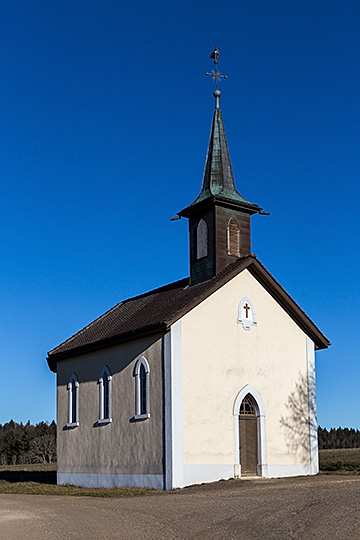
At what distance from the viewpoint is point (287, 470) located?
24.6m

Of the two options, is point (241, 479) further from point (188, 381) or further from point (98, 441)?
point (98, 441)

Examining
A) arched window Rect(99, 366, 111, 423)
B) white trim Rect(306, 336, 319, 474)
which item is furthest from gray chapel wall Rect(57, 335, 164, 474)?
white trim Rect(306, 336, 319, 474)

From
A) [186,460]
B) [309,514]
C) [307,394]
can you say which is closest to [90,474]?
[186,460]

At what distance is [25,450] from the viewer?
229ft

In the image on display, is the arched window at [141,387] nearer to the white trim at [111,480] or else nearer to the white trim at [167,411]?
the white trim at [167,411]

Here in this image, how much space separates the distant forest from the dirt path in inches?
1753

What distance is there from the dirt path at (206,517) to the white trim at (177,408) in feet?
11.5

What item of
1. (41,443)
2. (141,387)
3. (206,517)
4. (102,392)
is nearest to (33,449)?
(41,443)

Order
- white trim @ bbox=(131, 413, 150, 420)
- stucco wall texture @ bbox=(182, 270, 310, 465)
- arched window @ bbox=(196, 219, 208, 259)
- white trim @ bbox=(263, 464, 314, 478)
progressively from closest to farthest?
stucco wall texture @ bbox=(182, 270, 310, 465)
white trim @ bbox=(131, 413, 150, 420)
white trim @ bbox=(263, 464, 314, 478)
arched window @ bbox=(196, 219, 208, 259)

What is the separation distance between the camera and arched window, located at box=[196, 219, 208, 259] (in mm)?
25953

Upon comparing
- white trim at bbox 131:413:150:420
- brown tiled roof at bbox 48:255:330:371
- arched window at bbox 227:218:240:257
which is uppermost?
arched window at bbox 227:218:240:257

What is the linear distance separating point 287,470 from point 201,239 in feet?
29.1

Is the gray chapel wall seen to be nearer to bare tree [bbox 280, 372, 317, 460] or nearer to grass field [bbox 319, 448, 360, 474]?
bare tree [bbox 280, 372, 317, 460]

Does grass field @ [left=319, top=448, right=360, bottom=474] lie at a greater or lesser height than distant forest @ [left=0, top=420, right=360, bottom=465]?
greater
